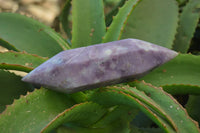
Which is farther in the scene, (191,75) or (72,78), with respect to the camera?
(191,75)

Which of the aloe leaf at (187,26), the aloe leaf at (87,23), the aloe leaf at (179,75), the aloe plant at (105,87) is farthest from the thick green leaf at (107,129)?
the aloe leaf at (187,26)

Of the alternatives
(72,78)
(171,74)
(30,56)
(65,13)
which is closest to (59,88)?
(72,78)

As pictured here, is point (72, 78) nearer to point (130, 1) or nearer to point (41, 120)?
point (41, 120)

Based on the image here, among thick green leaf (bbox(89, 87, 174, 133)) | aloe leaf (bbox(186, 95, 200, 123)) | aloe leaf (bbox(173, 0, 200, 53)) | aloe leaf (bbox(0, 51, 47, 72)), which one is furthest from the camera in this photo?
aloe leaf (bbox(173, 0, 200, 53))

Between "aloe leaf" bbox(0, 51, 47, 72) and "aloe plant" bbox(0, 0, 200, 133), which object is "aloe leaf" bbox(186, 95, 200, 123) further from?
"aloe leaf" bbox(0, 51, 47, 72)

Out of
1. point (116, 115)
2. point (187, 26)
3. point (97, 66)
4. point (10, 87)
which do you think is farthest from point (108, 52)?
point (187, 26)

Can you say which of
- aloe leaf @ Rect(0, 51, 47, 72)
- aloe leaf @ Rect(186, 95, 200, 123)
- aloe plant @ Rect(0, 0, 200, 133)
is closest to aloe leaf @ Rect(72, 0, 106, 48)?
aloe plant @ Rect(0, 0, 200, 133)
